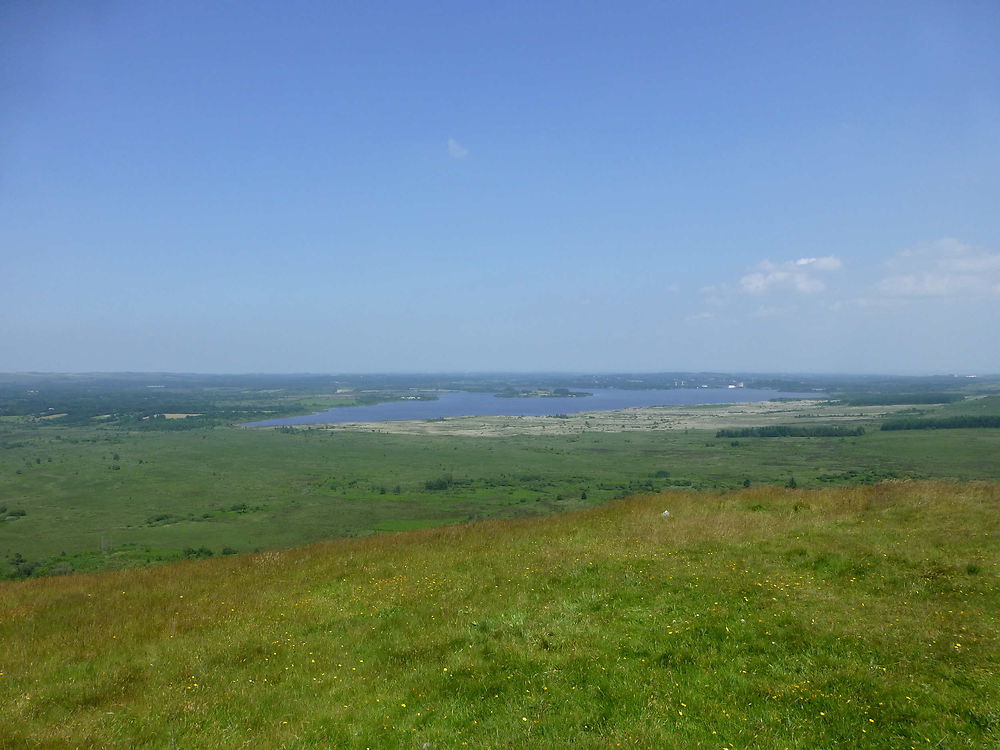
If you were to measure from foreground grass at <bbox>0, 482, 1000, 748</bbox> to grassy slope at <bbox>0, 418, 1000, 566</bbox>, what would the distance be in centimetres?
4271

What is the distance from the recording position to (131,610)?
13938 millimetres

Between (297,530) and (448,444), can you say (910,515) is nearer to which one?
(297,530)

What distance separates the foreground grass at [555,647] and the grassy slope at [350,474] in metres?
42.7

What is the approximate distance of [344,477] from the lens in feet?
300

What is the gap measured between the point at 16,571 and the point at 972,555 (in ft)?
206

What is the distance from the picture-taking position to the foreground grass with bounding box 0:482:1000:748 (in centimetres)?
771

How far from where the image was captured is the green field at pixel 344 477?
5884 centimetres

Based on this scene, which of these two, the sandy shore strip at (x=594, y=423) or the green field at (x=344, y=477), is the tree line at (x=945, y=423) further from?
the sandy shore strip at (x=594, y=423)

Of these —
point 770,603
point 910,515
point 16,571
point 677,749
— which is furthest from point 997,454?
point 16,571

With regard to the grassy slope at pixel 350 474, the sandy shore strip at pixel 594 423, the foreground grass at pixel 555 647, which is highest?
the foreground grass at pixel 555 647

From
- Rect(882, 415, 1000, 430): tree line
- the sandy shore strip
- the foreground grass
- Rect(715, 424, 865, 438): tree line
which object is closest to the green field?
Rect(715, 424, 865, 438): tree line

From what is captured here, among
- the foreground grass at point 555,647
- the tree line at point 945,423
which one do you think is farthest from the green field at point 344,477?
the foreground grass at point 555,647

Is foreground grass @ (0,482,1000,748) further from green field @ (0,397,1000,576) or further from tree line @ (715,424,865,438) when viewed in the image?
tree line @ (715,424,865,438)

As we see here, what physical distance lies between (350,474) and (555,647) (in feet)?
293
